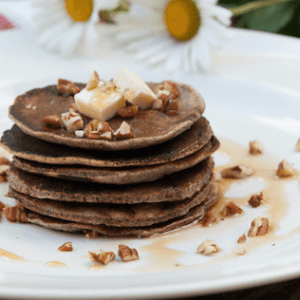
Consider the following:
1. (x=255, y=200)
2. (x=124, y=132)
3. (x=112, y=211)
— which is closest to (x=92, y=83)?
(x=124, y=132)

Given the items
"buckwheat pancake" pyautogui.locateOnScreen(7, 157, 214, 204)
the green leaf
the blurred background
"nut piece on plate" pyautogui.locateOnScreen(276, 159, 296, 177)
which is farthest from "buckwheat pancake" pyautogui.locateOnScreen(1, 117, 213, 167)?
the green leaf

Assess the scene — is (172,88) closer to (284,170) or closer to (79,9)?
(284,170)

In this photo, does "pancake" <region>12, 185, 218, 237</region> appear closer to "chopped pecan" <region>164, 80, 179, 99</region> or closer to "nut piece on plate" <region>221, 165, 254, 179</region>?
"nut piece on plate" <region>221, 165, 254, 179</region>

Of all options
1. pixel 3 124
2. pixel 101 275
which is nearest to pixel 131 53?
pixel 3 124

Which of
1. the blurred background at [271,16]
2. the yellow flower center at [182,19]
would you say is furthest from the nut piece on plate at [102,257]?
the blurred background at [271,16]

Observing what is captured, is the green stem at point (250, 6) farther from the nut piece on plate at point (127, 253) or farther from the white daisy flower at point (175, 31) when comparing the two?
the nut piece on plate at point (127, 253)

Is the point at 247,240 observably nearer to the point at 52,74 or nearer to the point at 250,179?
the point at 250,179
